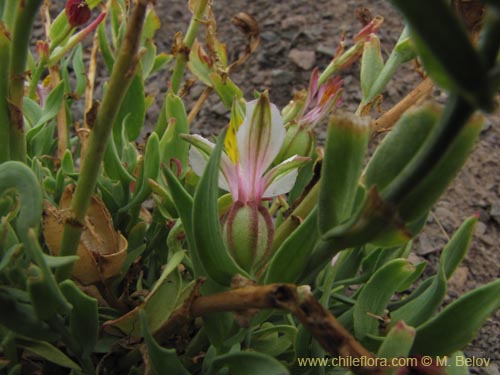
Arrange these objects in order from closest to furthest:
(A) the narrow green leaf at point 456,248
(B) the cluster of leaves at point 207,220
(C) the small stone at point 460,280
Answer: (B) the cluster of leaves at point 207,220 → (A) the narrow green leaf at point 456,248 → (C) the small stone at point 460,280

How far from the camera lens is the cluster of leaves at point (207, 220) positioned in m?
0.40

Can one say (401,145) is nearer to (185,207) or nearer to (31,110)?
(185,207)

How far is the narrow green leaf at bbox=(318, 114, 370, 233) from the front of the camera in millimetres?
427


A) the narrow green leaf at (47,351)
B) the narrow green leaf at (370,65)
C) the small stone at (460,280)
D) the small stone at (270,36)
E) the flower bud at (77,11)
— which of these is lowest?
the small stone at (460,280)

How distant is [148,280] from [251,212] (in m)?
0.30

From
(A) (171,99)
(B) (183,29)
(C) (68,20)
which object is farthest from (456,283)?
(B) (183,29)

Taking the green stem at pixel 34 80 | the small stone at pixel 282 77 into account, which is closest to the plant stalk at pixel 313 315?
the green stem at pixel 34 80

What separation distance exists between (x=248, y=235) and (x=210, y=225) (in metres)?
0.05

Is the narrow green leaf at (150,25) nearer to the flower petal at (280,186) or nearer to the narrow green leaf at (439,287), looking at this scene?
the flower petal at (280,186)

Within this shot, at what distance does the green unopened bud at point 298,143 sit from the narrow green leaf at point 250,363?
252mm

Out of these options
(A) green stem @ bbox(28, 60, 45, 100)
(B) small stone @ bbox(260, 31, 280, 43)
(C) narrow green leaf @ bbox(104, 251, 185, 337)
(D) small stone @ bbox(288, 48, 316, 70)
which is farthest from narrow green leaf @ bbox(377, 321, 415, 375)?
(B) small stone @ bbox(260, 31, 280, 43)

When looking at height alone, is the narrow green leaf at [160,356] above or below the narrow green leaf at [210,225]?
below

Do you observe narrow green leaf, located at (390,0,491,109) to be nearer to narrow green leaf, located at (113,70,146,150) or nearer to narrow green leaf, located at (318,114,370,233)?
narrow green leaf, located at (318,114,370,233)

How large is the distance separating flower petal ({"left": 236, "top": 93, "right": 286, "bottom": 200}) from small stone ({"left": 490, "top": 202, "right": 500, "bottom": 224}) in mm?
839
